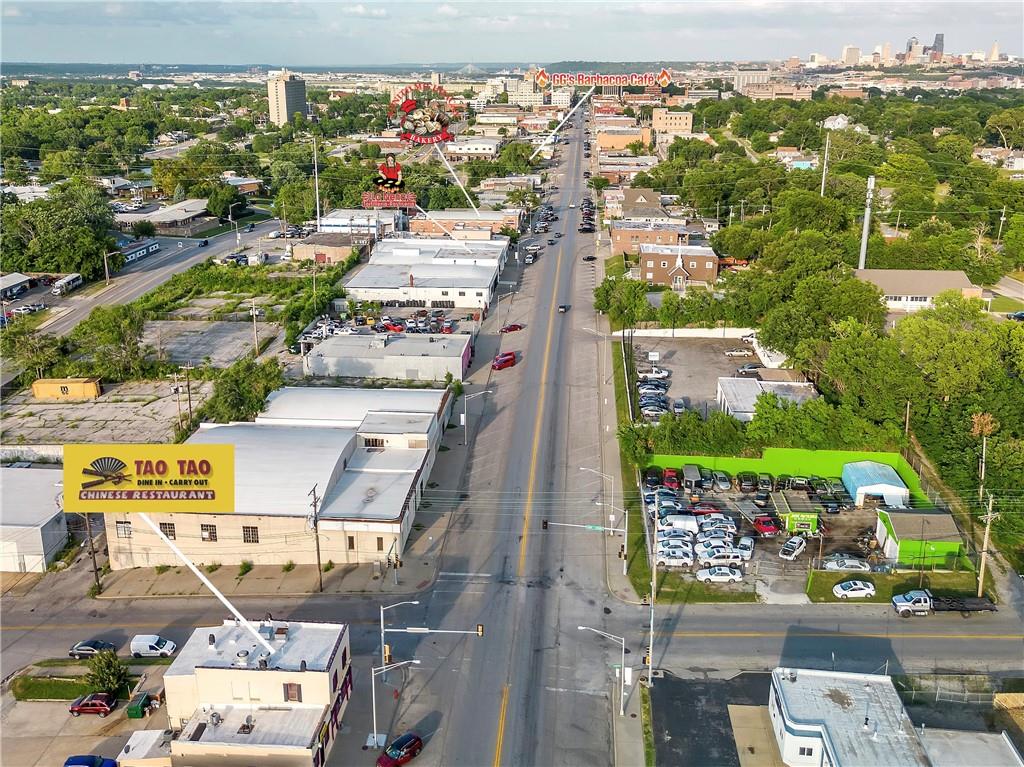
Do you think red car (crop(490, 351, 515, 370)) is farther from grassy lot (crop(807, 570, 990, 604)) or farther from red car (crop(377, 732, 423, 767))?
red car (crop(377, 732, 423, 767))

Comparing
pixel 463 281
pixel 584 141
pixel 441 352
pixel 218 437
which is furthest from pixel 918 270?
pixel 584 141

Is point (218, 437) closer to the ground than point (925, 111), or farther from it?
closer to the ground

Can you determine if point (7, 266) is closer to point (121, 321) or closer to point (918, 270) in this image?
point (121, 321)

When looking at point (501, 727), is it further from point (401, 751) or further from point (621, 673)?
point (621, 673)

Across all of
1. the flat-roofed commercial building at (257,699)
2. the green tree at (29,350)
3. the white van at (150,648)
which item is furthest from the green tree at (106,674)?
the green tree at (29,350)

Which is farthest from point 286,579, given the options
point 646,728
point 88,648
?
point 646,728

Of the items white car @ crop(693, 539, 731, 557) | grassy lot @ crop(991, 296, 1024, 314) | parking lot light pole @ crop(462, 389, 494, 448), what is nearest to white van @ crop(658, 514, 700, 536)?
white car @ crop(693, 539, 731, 557)

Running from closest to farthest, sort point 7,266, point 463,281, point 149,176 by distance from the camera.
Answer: point 463,281
point 7,266
point 149,176
